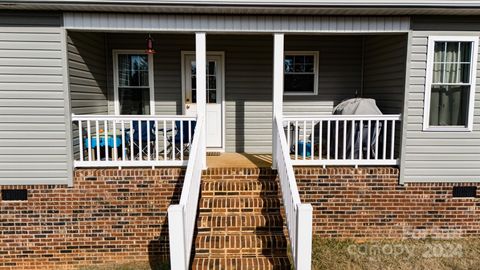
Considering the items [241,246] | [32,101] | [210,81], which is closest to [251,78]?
[210,81]

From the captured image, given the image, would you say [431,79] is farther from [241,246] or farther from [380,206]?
[241,246]

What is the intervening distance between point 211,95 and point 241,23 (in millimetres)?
2148

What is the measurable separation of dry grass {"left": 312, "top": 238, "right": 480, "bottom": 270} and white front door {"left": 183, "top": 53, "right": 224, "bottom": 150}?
2914 mm

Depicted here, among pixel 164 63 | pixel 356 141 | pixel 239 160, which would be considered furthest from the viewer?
pixel 164 63

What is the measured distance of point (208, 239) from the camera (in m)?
4.13

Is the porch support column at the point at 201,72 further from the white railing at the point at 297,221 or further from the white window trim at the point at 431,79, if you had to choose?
the white window trim at the point at 431,79

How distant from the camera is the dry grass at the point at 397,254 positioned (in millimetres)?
4508

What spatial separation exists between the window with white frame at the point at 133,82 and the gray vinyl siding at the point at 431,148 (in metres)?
4.75

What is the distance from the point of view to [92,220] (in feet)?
15.9

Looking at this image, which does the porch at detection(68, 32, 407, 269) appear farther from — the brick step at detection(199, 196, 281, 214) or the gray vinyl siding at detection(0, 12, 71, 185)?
the brick step at detection(199, 196, 281, 214)

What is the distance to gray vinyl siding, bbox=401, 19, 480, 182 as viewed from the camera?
4934mm

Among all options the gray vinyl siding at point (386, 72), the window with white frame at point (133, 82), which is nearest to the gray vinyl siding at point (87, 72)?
the window with white frame at point (133, 82)

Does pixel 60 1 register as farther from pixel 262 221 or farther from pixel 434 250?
pixel 434 250

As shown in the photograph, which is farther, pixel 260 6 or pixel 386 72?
pixel 386 72
